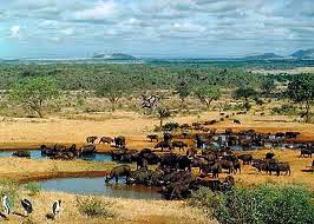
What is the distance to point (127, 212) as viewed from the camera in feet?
96.8

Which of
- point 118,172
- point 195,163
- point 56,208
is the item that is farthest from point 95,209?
point 195,163

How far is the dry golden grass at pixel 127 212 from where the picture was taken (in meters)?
27.2

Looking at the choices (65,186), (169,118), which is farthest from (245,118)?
(65,186)

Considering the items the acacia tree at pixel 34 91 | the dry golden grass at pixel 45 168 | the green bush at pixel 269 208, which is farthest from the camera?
the acacia tree at pixel 34 91

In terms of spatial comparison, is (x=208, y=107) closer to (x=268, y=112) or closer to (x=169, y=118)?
(x=268, y=112)

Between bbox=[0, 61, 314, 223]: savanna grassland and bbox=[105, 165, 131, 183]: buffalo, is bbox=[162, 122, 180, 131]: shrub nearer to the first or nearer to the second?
bbox=[0, 61, 314, 223]: savanna grassland

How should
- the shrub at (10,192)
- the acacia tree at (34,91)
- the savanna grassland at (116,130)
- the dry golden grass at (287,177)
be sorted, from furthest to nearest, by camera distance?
1. the acacia tree at (34,91)
2. the dry golden grass at (287,177)
3. the savanna grassland at (116,130)
4. the shrub at (10,192)

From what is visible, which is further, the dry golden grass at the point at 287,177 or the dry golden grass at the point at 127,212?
the dry golden grass at the point at 287,177

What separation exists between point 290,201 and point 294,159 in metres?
26.8

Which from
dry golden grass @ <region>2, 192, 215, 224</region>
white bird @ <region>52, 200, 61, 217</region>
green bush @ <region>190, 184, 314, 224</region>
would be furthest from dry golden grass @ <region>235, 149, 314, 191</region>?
white bird @ <region>52, 200, 61, 217</region>

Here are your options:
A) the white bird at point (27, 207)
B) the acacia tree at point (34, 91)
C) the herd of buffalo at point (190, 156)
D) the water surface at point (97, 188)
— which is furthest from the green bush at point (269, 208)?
the acacia tree at point (34, 91)

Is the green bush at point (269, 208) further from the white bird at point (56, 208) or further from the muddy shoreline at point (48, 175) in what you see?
the muddy shoreline at point (48, 175)

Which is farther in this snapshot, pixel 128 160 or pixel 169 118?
pixel 169 118

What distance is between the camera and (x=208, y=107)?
106 m
